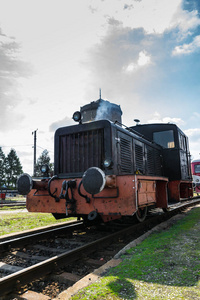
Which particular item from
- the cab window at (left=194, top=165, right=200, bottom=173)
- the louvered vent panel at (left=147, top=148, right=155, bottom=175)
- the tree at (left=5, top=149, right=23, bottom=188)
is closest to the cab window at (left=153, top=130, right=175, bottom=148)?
the louvered vent panel at (left=147, top=148, right=155, bottom=175)

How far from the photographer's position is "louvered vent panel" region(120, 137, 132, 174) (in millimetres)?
5402

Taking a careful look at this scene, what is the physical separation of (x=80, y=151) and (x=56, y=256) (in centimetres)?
270

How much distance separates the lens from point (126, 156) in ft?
18.3

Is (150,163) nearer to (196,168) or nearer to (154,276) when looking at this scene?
(154,276)

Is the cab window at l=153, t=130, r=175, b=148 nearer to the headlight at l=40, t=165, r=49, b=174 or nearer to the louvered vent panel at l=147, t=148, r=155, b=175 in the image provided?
the louvered vent panel at l=147, t=148, r=155, b=175

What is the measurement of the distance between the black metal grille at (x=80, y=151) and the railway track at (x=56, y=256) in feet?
5.13

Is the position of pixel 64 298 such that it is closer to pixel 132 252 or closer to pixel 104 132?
pixel 132 252

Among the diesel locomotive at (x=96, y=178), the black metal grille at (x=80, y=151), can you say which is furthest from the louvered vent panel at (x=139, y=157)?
the black metal grille at (x=80, y=151)

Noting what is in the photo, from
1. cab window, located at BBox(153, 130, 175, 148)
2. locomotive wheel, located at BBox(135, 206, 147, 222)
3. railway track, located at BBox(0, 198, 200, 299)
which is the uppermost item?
cab window, located at BBox(153, 130, 175, 148)

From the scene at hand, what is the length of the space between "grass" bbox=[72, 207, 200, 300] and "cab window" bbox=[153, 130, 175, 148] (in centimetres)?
513

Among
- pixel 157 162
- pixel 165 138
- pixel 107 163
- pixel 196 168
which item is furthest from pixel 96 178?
pixel 196 168

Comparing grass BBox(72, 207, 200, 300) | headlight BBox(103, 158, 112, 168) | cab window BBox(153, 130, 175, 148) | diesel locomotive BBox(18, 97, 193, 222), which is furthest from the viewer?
cab window BBox(153, 130, 175, 148)

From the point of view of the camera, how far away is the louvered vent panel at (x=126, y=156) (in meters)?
5.40

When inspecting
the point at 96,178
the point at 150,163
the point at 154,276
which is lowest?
the point at 154,276
